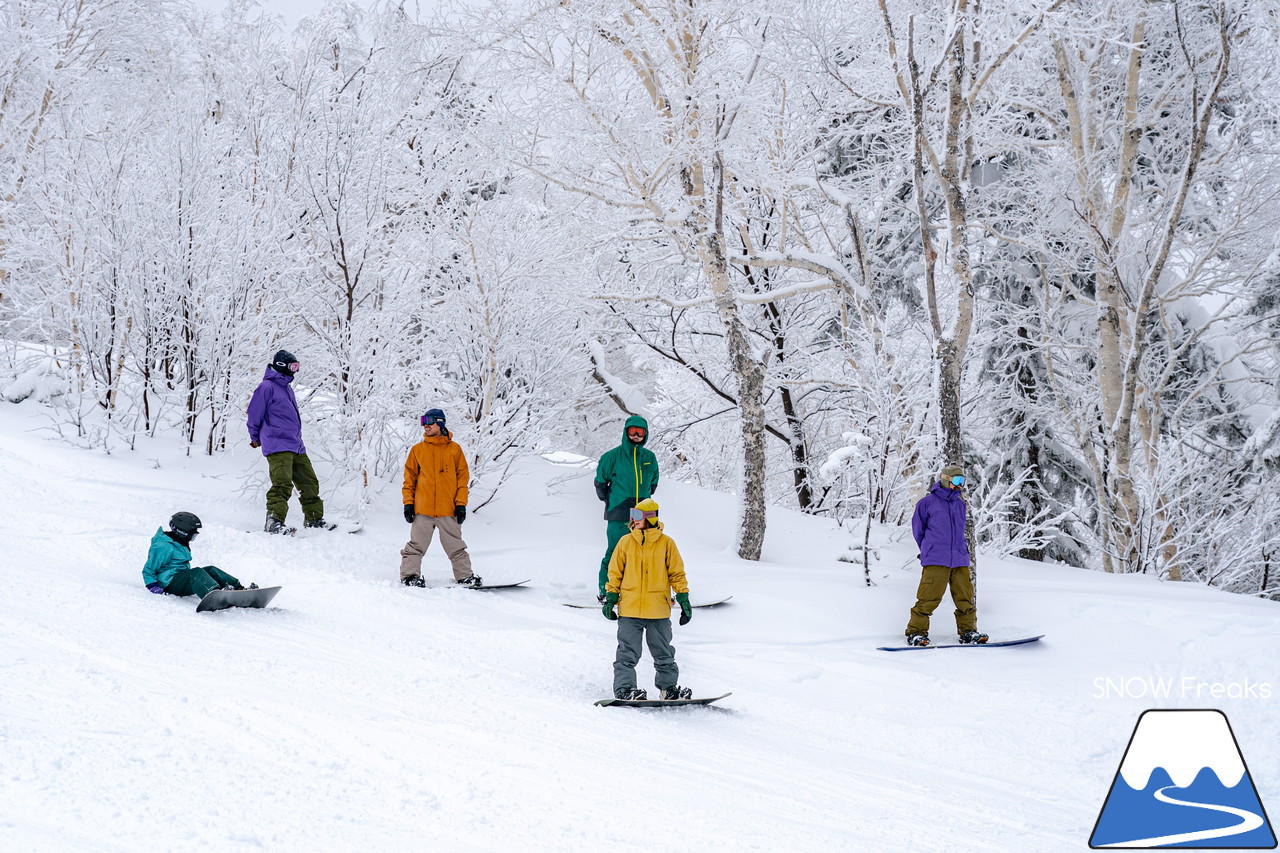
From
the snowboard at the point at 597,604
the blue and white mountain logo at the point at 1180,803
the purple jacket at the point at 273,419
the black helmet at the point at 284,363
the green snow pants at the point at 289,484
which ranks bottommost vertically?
the blue and white mountain logo at the point at 1180,803

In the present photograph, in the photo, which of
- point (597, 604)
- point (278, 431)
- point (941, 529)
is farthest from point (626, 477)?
point (278, 431)

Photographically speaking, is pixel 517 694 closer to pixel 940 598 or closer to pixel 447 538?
pixel 447 538

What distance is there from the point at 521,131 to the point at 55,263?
5588 mm

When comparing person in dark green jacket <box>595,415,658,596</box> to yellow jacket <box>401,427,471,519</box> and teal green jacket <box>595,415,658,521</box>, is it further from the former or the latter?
yellow jacket <box>401,427,471,519</box>

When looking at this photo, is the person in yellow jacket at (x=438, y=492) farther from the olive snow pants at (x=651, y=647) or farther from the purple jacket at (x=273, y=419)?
the olive snow pants at (x=651, y=647)

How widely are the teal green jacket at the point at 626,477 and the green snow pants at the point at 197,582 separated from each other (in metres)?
3.01

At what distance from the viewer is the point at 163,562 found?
20.1 feet

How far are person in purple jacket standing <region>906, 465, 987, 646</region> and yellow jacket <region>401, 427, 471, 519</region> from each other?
12.9 feet

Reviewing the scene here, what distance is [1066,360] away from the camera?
15453mm

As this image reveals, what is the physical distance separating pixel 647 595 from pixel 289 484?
4.25m

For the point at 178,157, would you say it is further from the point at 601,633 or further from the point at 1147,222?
the point at 1147,222

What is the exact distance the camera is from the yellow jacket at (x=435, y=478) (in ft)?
26.0

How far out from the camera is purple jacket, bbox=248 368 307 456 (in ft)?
27.1

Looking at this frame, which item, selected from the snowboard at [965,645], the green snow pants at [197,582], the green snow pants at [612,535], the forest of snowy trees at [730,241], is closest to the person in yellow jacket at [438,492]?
the green snow pants at [612,535]
